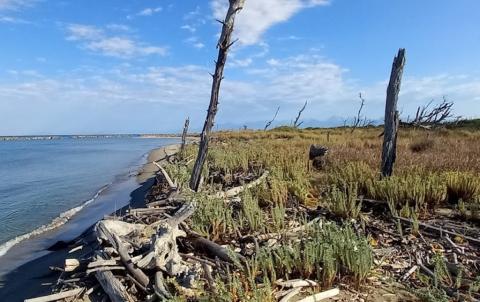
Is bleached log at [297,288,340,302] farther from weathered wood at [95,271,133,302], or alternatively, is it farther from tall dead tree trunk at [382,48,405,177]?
tall dead tree trunk at [382,48,405,177]

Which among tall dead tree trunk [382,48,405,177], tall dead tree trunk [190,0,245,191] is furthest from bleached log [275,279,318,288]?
tall dead tree trunk [382,48,405,177]

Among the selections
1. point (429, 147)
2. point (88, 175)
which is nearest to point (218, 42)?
point (429, 147)

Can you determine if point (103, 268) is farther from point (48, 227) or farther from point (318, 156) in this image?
point (318, 156)

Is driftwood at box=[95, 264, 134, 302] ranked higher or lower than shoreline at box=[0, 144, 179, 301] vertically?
higher

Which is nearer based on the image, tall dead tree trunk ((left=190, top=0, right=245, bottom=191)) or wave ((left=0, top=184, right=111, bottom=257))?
wave ((left=0, top=184, right=111, bottom=257))

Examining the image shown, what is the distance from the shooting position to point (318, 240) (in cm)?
444

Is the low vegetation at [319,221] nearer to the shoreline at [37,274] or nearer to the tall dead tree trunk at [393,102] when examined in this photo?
the tall dead tree trunk at [393,102]

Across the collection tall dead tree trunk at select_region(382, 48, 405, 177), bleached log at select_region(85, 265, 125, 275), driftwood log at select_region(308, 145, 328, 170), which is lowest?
bleached log at select_region(85, 265, 125, 275)

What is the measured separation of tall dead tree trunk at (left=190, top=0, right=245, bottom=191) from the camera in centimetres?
888

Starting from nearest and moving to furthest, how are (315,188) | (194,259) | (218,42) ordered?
(194,259)
(315,188)
(218,42)

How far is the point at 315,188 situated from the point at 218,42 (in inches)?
146

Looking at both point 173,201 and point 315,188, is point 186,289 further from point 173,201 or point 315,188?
point 315,188

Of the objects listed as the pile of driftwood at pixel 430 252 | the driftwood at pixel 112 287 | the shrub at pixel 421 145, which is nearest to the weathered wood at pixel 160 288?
the driftwood at pixel 112 287

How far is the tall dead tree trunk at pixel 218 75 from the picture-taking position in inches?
350
